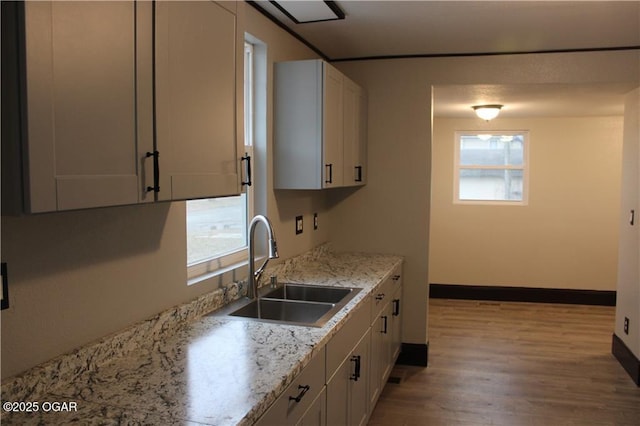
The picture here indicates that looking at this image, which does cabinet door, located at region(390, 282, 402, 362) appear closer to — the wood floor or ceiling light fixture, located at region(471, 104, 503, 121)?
the wood floor

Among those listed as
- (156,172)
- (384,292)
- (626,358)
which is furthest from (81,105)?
(626,358)

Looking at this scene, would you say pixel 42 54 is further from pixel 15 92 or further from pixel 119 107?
pixel 119 107

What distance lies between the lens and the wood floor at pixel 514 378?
3.57 meters

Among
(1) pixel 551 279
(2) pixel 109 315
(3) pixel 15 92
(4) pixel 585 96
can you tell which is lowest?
(1) pixel 551 279

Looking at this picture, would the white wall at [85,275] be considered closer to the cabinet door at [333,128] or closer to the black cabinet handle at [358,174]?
the cabinet door at [333,128]

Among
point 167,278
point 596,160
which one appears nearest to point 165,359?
point 167,278

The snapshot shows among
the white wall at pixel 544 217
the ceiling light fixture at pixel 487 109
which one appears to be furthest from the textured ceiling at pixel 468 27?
the white wall at pixel 544 217

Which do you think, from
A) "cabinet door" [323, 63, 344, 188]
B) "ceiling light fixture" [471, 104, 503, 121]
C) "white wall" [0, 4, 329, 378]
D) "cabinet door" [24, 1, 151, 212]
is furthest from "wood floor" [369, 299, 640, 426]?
"cabinet door" [24, 1, 151, 212]

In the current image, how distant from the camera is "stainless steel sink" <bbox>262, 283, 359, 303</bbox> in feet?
10.3

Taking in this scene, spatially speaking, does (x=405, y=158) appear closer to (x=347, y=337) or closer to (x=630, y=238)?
(x=630, y=238)

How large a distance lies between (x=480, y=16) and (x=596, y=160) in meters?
4.06

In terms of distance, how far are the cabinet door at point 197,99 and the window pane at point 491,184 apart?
5263mm

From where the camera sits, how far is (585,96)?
4832 millimetres

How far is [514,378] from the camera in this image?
4.20m
